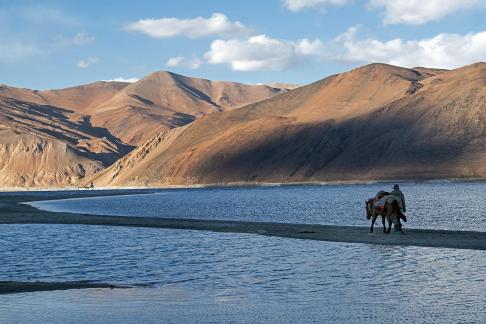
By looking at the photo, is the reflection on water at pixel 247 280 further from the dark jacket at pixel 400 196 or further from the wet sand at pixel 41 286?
the dark jacket at pixel 400 196

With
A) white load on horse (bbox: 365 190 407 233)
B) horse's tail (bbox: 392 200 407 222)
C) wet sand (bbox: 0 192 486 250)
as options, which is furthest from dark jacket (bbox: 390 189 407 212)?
wet sand (bbox: 0 192 486 250)

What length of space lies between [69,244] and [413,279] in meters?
A: 17.9

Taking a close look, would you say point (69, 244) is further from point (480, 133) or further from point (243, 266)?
point (480, 133)

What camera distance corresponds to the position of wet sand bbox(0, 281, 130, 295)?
20.3 metres

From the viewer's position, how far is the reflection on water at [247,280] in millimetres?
16594

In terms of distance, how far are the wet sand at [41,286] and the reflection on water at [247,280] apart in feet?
2.34

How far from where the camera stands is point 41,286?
821 inches

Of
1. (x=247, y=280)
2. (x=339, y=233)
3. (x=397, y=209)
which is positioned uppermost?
(x=397, y=209)

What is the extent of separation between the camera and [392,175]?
577 feet

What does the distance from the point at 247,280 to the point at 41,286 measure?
5592 mm

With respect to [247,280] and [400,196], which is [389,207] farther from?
[247,280]

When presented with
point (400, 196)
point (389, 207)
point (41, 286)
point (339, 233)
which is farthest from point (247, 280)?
point (339, 233)

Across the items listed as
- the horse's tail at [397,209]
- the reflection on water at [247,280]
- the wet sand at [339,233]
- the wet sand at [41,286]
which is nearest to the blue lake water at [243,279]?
the reflection on water at [247,280]

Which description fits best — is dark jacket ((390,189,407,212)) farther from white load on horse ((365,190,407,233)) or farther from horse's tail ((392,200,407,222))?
horse's tail ((392,200,407,222))
